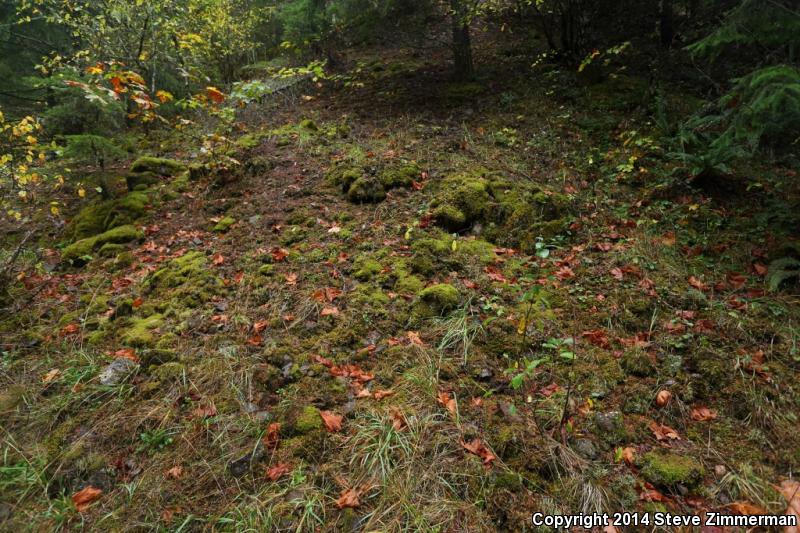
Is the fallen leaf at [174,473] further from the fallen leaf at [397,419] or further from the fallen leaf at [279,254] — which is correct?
the fallen leaf at [279,254]

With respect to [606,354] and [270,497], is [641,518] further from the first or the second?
[270,497]

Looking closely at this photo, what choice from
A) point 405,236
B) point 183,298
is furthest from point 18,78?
point 405,236

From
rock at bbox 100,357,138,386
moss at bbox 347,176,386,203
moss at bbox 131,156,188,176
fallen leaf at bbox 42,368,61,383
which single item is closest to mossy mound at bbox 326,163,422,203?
moss at bbox 347,176,386,203

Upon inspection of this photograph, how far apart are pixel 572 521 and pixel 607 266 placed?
2.80 m

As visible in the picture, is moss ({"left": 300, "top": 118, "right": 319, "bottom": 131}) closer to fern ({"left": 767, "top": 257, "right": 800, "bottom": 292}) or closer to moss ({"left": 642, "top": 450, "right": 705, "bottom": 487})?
fern ({"left": 767, "top": 257, "right": 800, "bottom": 292})

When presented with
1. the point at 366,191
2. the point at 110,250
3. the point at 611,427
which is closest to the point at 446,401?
the point at 611,427

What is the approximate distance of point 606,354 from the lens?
3.51 m

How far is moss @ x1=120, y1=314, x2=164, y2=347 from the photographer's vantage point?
12.9 feet

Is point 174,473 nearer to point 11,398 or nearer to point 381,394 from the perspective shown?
point 381,394

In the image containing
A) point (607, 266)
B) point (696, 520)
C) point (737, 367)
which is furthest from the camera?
point (607, 266)

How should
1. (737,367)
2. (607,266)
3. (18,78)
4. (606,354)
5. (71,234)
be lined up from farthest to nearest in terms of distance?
1. (18,78)
2. (71,234)
3. (607,266)
4. (606,354)
5. (737,367)

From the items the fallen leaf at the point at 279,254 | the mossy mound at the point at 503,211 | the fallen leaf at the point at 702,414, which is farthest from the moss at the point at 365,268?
the fallen leaf at the point at 702,414

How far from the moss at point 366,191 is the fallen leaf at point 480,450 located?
154 inches

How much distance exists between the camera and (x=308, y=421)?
3.01 metres
